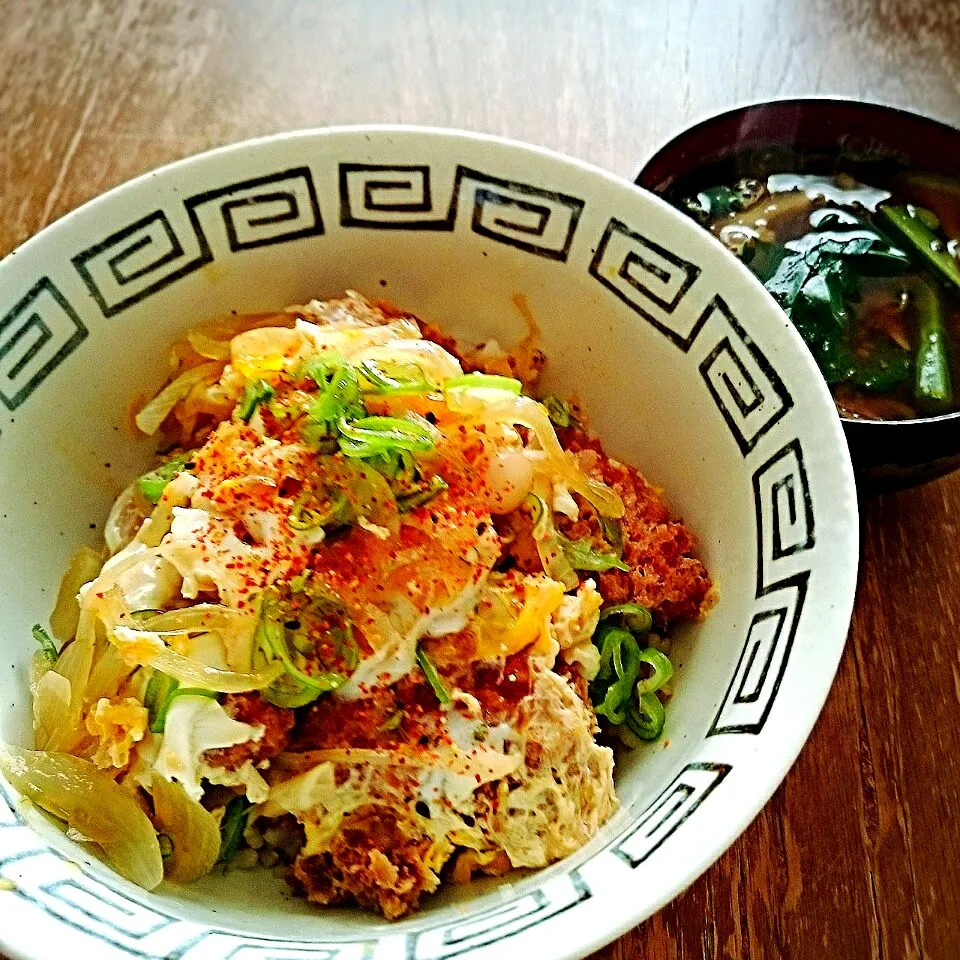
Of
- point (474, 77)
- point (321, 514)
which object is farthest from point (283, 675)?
point (474, 77)

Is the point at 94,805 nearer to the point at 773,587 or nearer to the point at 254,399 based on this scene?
the point at 254,399

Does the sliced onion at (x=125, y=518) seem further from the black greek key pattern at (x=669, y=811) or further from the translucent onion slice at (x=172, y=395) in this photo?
the black greek key pattern at (x=669, y=811)

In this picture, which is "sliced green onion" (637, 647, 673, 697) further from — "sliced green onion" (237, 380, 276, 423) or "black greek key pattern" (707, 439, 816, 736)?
"sliced green onion" (237, 380, 276, 423)

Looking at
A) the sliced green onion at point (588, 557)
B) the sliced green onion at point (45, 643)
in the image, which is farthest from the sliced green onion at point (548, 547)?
the sliced green onion at point (45, 643)

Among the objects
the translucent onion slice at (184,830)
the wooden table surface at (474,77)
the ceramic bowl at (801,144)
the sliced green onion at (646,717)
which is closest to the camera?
the translucent onion slice at (184,830)

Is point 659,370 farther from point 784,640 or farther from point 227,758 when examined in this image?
point 227,758

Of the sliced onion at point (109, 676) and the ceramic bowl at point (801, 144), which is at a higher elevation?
the ceramic bowl at point (801, 144)

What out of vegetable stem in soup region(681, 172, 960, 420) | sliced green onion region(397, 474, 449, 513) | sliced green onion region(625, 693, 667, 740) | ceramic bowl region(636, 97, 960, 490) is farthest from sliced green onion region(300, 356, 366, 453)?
vegetable stem in soup region(681, 172, 960, 420)
